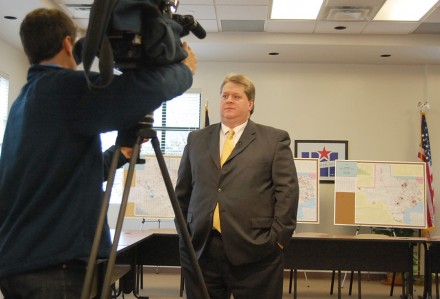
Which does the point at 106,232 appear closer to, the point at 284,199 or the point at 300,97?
the point at 284,199

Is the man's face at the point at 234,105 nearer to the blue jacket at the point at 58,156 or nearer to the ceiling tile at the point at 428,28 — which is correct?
the blue jacket at the point at 58,156

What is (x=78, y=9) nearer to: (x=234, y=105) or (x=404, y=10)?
(x=404, y=10)

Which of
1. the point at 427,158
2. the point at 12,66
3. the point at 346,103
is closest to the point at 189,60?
the point at 12,66

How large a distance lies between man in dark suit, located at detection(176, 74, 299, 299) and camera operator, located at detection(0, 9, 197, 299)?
1018mm

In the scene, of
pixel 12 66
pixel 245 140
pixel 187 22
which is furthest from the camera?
pixel 12 66

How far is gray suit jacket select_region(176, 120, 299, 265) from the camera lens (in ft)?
7.37

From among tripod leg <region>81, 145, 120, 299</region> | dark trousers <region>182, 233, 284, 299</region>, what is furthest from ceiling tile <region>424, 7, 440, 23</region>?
tripod leg <region>81, 145, 120, 299</region>

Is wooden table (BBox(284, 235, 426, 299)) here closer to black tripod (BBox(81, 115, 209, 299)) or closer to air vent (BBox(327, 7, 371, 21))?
air vent (BBox(327, 7, 371, 21))

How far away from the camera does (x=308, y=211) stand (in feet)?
20.5

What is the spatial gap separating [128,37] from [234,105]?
134 cm

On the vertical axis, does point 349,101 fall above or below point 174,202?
above

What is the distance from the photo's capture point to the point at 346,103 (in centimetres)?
725

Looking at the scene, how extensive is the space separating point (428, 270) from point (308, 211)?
174 cm

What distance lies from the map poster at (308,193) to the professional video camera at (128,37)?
17.1 feet
